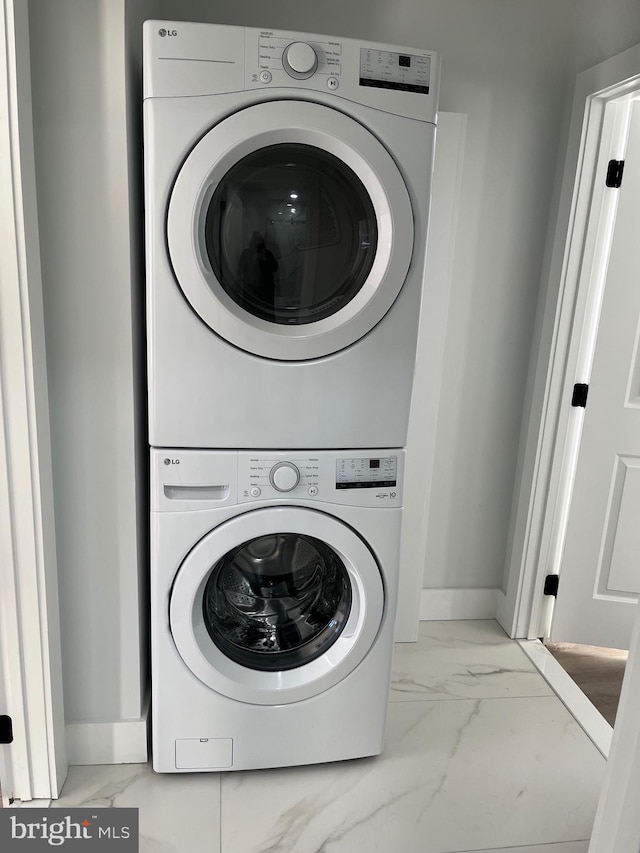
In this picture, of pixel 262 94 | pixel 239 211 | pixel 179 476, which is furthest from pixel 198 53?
pixel 179 476

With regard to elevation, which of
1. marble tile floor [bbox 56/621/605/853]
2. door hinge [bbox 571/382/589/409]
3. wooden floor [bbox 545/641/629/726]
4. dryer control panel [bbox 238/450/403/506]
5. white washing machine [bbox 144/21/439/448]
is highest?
white washing machine [bbox 144/21/439/448]

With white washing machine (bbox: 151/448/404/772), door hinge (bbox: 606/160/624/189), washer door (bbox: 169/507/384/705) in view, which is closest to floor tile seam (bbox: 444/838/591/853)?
white washing machine (bbox: 151/448/404/772)

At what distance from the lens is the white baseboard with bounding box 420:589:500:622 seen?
2.62 meters

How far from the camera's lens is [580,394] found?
232 centimetres

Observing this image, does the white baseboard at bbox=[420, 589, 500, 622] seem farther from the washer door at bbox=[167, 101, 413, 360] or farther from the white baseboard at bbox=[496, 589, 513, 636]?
the washer door at bbox=[167, 101, 413, 360]

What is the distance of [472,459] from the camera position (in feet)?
8.22

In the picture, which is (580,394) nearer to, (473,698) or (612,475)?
(612,475)

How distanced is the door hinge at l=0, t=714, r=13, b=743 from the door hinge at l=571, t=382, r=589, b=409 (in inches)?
76.2

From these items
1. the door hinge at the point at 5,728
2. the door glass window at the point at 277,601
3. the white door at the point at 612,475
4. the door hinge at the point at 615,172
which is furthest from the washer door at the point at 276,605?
the door hinge at the point at 615,172

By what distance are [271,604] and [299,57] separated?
52.1 inches

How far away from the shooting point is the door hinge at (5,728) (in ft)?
5.34

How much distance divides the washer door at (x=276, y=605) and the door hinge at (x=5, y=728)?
44cm

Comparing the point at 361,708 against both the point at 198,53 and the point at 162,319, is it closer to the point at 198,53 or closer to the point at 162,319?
the point at 162,319

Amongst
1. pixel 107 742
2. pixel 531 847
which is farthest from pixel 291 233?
pixel 531 847
